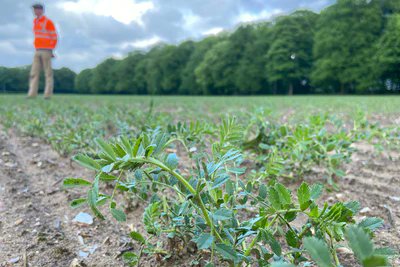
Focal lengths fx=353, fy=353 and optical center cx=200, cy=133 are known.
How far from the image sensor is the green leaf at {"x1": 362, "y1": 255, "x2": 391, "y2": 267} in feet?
1.36

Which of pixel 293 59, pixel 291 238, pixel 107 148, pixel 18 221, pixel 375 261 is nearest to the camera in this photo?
pixel 375 261

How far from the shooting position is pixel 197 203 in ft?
2.72

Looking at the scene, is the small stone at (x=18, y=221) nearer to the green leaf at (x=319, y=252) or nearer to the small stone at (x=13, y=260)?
the small stone at (x=13, y=260)

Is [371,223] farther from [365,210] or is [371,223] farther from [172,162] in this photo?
[365,210]

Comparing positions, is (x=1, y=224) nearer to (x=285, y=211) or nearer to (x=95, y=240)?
(x=95, y=240)

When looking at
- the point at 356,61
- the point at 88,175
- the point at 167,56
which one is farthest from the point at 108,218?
the point at 167,56

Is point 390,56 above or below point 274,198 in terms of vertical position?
above

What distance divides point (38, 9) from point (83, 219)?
33.0ft

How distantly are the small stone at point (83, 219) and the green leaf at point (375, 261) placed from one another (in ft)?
4.15

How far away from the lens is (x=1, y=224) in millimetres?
1453

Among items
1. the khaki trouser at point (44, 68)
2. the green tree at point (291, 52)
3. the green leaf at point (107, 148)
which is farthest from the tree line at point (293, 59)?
the green leaf at point (107, 148)

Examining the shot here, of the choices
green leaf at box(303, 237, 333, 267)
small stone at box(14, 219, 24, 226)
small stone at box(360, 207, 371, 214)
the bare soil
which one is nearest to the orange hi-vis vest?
the bare soil

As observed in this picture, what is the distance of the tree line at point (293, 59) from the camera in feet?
98.2

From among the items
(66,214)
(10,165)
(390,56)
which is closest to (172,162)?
(66,214)
